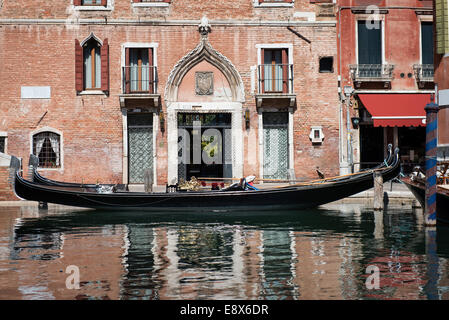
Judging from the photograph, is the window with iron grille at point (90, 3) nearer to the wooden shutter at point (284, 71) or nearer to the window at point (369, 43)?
the wooden shutter at point (284, 71)

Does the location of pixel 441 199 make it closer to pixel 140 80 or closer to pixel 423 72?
pixel 423 72

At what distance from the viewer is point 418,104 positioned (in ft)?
68.0

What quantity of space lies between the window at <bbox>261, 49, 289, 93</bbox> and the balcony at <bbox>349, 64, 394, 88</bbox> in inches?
91.6

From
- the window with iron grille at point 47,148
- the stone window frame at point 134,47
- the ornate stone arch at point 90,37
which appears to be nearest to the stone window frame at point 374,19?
the stone window frame at point 134,47

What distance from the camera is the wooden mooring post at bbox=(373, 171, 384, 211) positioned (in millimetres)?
16094

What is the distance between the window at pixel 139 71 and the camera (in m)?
Answer: 20.1

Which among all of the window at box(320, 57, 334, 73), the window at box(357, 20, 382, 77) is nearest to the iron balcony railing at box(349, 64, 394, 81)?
the window at box(357, 20, 382, 77)

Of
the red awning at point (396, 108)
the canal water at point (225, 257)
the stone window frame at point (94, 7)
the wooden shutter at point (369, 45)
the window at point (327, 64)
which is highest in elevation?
the stone window frame at point (94, 7)

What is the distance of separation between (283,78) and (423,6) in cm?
559

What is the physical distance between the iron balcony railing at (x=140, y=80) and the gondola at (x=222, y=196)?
15.7 feet

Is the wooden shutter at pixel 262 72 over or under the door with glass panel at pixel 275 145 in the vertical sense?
over

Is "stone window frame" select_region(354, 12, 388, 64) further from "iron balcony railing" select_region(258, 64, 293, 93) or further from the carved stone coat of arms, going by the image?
the carved stone coat of arms

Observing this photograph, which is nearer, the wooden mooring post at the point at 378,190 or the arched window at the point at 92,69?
the wooden mooring post at the point at 378,190

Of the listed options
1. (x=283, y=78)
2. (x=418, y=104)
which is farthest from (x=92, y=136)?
(x=418, y=104)
